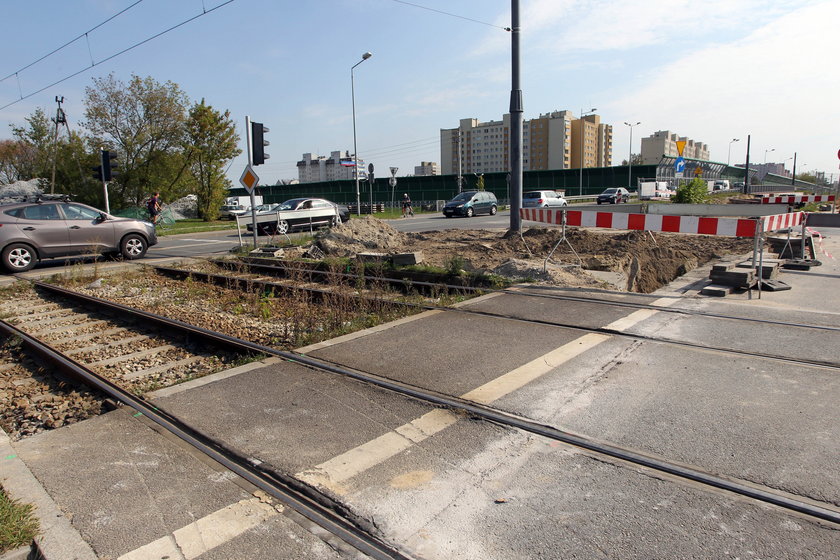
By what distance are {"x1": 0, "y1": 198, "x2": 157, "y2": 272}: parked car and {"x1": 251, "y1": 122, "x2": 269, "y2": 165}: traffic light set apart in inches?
154

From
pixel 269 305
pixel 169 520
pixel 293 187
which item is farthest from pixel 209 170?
pixel 293 187

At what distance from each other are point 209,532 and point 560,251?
12206mm

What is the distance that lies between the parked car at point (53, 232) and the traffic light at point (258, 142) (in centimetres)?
391

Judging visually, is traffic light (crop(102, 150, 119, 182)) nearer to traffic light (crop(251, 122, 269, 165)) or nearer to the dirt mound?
traffic light (crop(251, 122, 269, 165))

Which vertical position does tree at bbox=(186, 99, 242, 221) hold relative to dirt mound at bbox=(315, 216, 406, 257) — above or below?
above

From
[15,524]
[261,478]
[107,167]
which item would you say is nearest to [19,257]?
[107,167]

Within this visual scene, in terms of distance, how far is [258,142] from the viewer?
15.8m

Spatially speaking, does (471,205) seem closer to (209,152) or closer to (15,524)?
(209,152)

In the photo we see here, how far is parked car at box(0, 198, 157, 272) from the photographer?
12.9 metres

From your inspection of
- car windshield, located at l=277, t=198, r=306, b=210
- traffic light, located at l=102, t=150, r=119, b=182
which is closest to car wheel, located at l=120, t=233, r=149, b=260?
traffic light, located at l=102, t=150, r=119, b=182

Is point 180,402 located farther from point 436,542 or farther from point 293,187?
point 293,187

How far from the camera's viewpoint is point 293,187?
2940 inches

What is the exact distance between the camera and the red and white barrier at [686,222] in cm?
916

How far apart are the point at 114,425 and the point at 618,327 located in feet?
17.4
